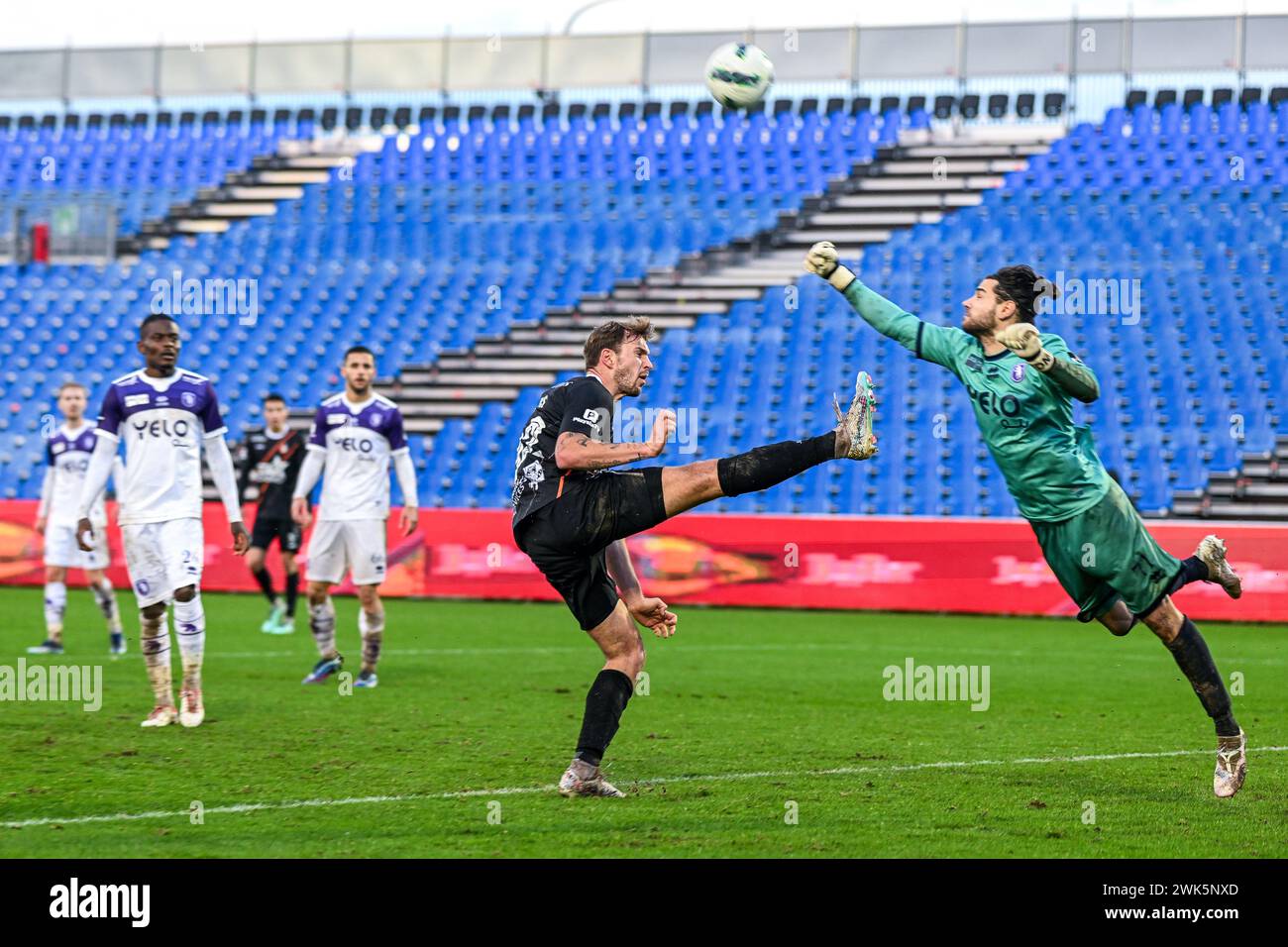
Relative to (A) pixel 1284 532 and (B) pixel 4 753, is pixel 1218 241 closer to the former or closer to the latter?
(A) pixel 1284 532

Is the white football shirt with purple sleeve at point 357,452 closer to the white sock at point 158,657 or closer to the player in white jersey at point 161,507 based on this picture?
the player in white jersey at point 161,507

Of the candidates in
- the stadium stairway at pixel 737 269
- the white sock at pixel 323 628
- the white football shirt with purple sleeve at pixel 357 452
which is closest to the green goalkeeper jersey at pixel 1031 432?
the white football shirt with purple sleeve at pixel 357 452

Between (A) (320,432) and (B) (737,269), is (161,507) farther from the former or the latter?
(B) (737,269)

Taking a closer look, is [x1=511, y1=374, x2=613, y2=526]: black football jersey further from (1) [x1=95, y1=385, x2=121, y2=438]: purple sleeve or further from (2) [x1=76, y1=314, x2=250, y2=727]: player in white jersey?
(1) [x1=95, y1=385, x2=121, y2=438]: purple sleeve

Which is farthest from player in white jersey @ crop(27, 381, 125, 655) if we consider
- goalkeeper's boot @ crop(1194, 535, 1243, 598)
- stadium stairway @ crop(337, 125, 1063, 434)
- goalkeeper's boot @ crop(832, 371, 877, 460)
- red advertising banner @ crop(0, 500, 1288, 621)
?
stadium stairway @ crop(337, 125, 1063, 434)

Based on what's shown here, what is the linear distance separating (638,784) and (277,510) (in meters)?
9.63

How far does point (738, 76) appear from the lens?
12.6 meters

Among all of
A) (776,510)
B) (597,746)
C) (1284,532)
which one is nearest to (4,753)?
(597,746)

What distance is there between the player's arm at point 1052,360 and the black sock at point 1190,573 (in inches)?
37.4

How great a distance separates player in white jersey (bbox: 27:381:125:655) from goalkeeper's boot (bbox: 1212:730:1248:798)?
973 cm

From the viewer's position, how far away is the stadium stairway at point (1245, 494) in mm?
20609

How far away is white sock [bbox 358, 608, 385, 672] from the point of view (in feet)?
36.6

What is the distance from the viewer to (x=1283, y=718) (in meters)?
9.68
